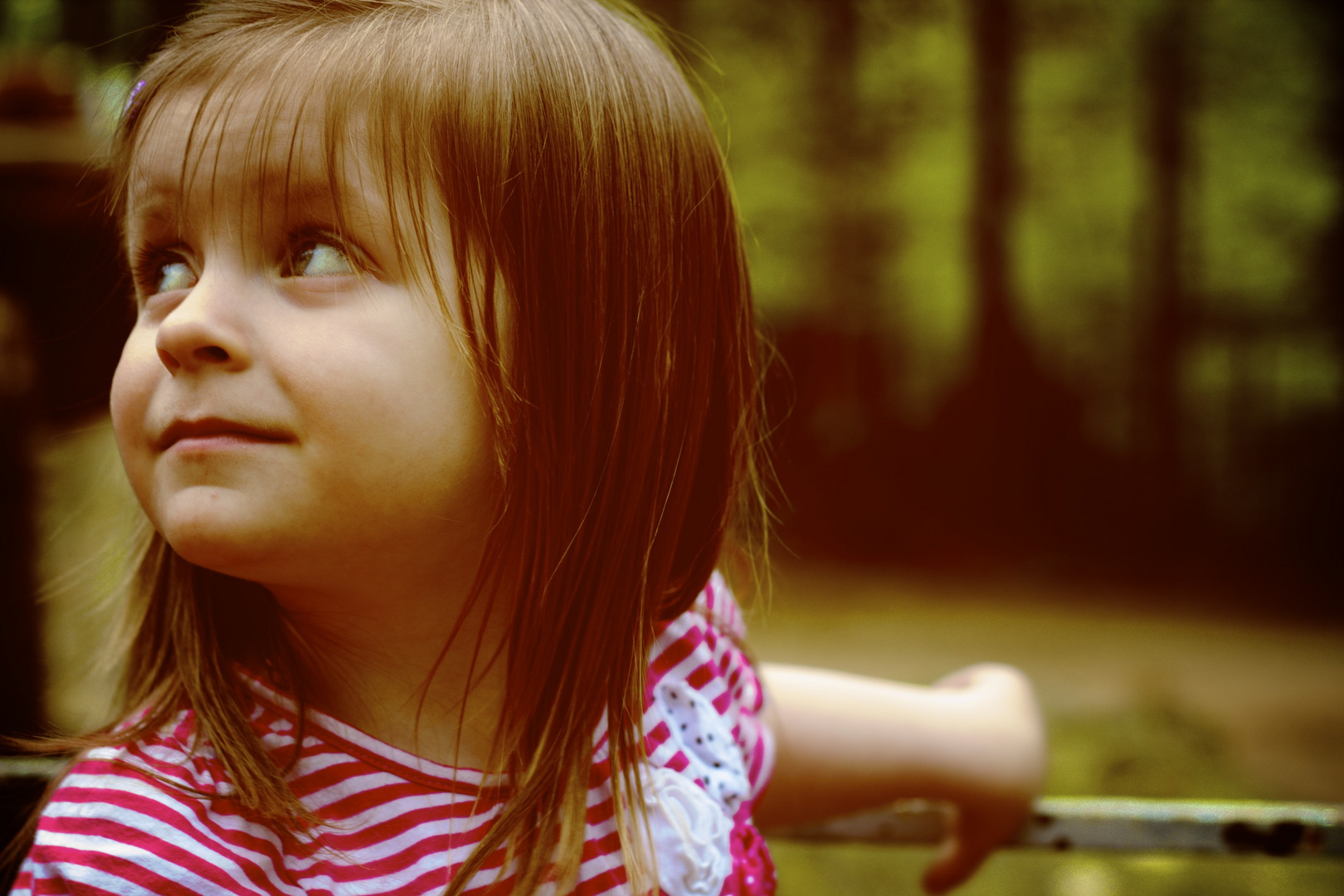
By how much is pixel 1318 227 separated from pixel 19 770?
4.22 meters

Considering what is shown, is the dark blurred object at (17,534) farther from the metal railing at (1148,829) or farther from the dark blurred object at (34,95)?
the dark blurred object at (34,95)

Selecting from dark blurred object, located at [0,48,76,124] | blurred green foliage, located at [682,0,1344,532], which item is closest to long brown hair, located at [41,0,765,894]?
dark blurred object, located at [0,48,76,124]

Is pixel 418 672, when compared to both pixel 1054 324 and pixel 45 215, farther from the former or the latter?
pixel 1054 324

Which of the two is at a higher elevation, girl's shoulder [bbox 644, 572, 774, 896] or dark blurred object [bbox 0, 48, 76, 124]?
dark blurred object [bbox 0, 48, 76, 124]

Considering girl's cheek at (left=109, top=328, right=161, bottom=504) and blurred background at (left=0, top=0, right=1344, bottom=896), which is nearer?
girl's cheek at (left=109, top=328, right=161, bottom=504)

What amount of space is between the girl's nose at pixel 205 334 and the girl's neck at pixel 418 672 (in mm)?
127

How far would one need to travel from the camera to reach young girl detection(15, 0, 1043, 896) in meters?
0.48

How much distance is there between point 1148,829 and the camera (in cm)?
75

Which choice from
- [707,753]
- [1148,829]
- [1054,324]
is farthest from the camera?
[1054,324]

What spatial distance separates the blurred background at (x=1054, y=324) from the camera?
3820 millimetres

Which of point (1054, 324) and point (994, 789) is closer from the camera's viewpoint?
point (994, 789)

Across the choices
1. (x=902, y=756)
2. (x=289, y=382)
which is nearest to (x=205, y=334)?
(x=289, y=382)

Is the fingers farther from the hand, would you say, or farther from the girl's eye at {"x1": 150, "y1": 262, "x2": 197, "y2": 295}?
the girl's eye at {"x1": 150, "y1": 262, "x2": 197, "y2": 295}

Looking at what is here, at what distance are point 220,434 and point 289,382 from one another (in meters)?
0.04
